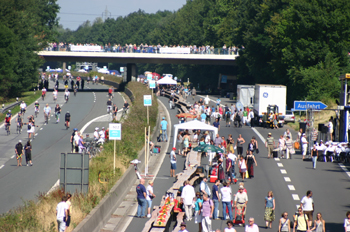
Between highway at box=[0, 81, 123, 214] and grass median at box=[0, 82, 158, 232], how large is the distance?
6.21ft

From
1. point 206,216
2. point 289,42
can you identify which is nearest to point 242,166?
point 206,216

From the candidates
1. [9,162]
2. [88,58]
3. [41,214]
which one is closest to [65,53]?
[88,58]

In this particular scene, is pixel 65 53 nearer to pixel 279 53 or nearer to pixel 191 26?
pixel 279 53

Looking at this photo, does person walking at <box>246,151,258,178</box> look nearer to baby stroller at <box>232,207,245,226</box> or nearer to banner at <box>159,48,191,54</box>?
baby stroller at <box>232,207,245,226</box>

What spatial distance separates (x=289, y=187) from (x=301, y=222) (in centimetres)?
797

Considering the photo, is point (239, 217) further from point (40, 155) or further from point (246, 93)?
point (246, 93)

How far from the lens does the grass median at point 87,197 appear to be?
1532 cm

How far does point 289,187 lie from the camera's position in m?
24.1

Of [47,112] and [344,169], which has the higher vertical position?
[47,112]

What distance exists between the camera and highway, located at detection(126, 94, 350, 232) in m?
19.0

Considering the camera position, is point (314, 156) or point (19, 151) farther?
point (19, 151)

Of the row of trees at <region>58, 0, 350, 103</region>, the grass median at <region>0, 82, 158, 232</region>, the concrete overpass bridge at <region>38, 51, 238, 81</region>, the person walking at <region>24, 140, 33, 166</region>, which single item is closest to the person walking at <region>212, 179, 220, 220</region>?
the grass median at <region>0, 82, 158, 232</region>

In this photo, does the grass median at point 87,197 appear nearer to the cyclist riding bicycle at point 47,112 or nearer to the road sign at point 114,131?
the road sign at point 114,131

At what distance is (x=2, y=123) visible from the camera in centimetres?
5069
